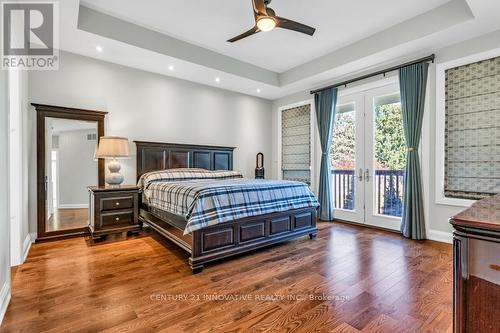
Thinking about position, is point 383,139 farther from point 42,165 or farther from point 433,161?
point 42,165

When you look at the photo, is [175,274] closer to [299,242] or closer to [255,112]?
[299,242]

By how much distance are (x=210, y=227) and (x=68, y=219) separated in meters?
2.50

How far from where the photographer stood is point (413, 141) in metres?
3.80

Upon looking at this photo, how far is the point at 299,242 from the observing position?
3.58m

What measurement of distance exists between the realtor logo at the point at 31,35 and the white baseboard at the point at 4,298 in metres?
1.70

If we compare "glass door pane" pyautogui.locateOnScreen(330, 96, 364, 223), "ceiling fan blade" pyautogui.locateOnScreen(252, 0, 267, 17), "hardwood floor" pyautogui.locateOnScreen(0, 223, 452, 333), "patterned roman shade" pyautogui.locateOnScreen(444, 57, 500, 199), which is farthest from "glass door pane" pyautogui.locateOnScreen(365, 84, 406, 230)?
"ceiling fan blade" pyautogui.locateOnScreen(252, 0, 267, 17)

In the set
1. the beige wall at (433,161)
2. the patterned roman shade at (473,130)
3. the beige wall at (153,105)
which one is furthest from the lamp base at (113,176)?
the patterned roman shade at (473,130)

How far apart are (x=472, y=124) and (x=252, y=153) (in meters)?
3.97

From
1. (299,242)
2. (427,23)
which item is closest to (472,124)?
(427,23)

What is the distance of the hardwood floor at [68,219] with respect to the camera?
3.61 m

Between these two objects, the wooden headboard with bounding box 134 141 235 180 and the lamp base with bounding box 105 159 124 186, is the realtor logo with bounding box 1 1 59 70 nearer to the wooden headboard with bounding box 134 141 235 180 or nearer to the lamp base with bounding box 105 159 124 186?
the lamp base with bounding box 105 159 124 186

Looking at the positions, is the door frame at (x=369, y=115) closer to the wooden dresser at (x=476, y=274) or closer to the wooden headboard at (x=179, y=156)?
the wooden headboard at (x=179, y=156)

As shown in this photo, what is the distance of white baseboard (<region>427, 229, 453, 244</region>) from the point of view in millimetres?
3506

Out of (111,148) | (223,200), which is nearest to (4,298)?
(223,200)
